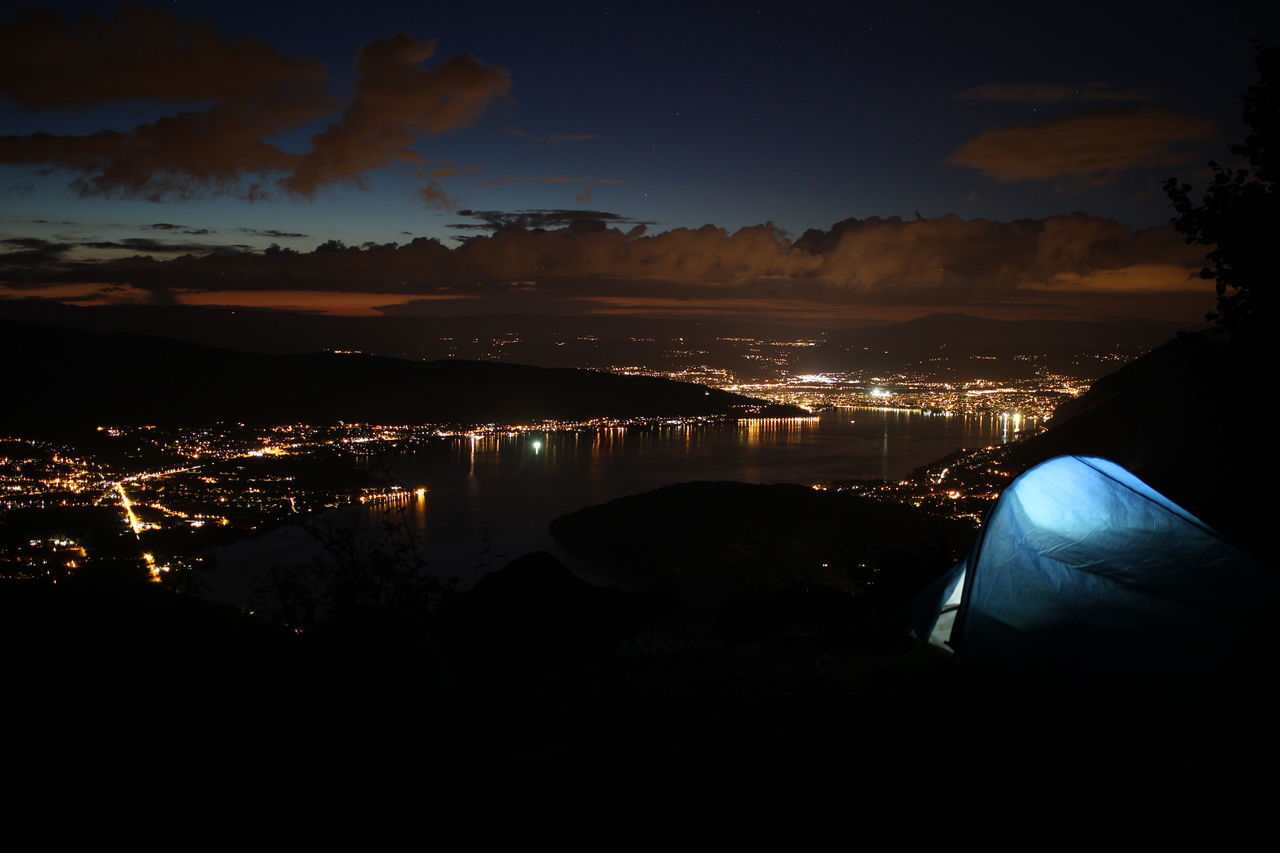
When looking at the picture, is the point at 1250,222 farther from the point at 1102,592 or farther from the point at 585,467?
the point at 585,467

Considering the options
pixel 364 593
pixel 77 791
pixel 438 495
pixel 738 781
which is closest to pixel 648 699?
pixel 738 781

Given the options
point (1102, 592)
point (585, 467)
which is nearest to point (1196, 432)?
point (1102, 592)

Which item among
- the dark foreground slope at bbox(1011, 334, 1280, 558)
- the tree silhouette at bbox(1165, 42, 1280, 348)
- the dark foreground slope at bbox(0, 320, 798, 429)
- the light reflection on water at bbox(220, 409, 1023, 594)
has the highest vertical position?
the tree silhouette at bbox(1165, 42, 1280, 348)

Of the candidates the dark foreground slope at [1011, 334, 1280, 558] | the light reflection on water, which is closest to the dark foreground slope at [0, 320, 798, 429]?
the light reflection on water

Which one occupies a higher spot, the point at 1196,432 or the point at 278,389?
the point at 1196,432

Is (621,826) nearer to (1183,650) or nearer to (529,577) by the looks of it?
(1183,650)

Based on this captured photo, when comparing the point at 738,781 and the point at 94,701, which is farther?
the point at 94,701

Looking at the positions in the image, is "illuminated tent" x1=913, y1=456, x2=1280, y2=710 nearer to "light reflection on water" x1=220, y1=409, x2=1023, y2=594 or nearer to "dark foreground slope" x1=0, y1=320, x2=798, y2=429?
"light reflection on water" x1=220, y1=409, x2=1023, y2=594
